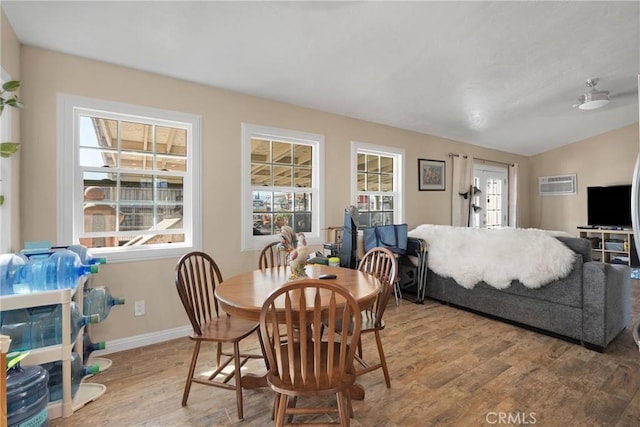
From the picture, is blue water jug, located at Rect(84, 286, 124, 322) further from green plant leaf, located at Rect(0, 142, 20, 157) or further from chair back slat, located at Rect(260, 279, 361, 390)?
chair back slat, located at Rect(260, 279, 361, 390)

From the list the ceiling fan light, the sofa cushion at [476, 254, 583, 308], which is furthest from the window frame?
the ceiling fan light

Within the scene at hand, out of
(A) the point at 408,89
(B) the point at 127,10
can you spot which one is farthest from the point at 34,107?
(A) the point at 408,89

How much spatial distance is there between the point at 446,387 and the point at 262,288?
1.36 m

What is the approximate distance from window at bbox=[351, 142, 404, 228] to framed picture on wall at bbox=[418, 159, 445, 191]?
453 millimetres

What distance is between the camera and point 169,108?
8.87 ft

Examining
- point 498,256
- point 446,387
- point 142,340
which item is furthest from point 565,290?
point 142,340

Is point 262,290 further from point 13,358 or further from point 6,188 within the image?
point 6,188

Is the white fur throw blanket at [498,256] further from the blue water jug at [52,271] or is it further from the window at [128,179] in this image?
the blue water jug at [52,271]

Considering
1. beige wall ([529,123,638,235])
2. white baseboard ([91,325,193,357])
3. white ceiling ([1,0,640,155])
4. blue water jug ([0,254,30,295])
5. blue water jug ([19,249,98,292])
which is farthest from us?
beige wall ([529,123,638,235])

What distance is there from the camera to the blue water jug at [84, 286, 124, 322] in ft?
7.07

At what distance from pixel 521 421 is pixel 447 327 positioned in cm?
128

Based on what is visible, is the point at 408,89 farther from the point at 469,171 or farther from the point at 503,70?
the point at 469,171

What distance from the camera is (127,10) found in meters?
1.94

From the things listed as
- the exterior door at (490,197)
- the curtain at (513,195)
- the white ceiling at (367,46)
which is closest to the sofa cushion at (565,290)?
the white ceiling at (367,46)
